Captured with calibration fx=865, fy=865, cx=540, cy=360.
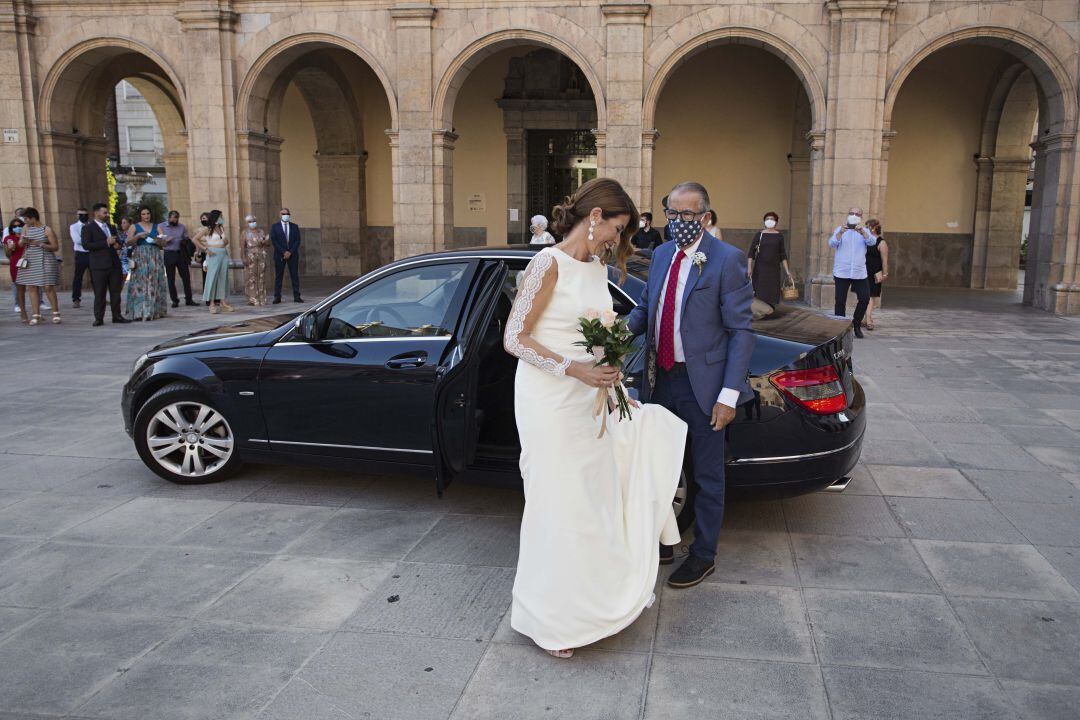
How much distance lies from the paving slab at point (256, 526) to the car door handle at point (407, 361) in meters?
1.00

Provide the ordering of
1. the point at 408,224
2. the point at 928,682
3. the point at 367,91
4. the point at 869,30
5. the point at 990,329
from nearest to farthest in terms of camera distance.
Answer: the point at 928,682 → the point at 990,329 → the point at 869,30 → the point at 408,224 → the point at 367,91

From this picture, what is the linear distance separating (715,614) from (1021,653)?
48.4 inches

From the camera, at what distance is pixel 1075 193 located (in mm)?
15305

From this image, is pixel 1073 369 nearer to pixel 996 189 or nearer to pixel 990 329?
pixel 990 329

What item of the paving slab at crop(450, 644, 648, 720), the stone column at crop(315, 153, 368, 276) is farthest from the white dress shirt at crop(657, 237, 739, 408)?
the stone column at crop(315, 153, 368, 276)

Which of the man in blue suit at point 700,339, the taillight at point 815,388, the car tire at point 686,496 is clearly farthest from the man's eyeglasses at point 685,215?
the car tire at point 686,496

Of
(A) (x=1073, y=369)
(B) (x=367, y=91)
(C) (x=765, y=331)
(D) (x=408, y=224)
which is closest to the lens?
(C) (x=765, y=331)

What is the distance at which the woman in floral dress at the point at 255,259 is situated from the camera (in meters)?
15.8

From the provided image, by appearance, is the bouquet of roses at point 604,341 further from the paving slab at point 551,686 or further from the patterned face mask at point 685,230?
the paving slab at point 551,686

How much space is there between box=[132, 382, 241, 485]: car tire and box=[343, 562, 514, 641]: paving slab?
192 cm

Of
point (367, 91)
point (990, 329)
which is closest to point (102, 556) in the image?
point (990, 329)

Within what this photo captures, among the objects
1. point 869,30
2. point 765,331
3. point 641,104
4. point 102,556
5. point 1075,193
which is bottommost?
point 102,556

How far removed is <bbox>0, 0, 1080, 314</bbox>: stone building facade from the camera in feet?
51.0

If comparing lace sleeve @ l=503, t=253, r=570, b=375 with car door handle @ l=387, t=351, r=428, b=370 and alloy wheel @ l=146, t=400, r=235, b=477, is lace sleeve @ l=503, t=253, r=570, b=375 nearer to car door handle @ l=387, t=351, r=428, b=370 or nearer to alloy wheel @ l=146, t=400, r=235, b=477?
car door handle @ l=387, t=351, r=428, b=370
